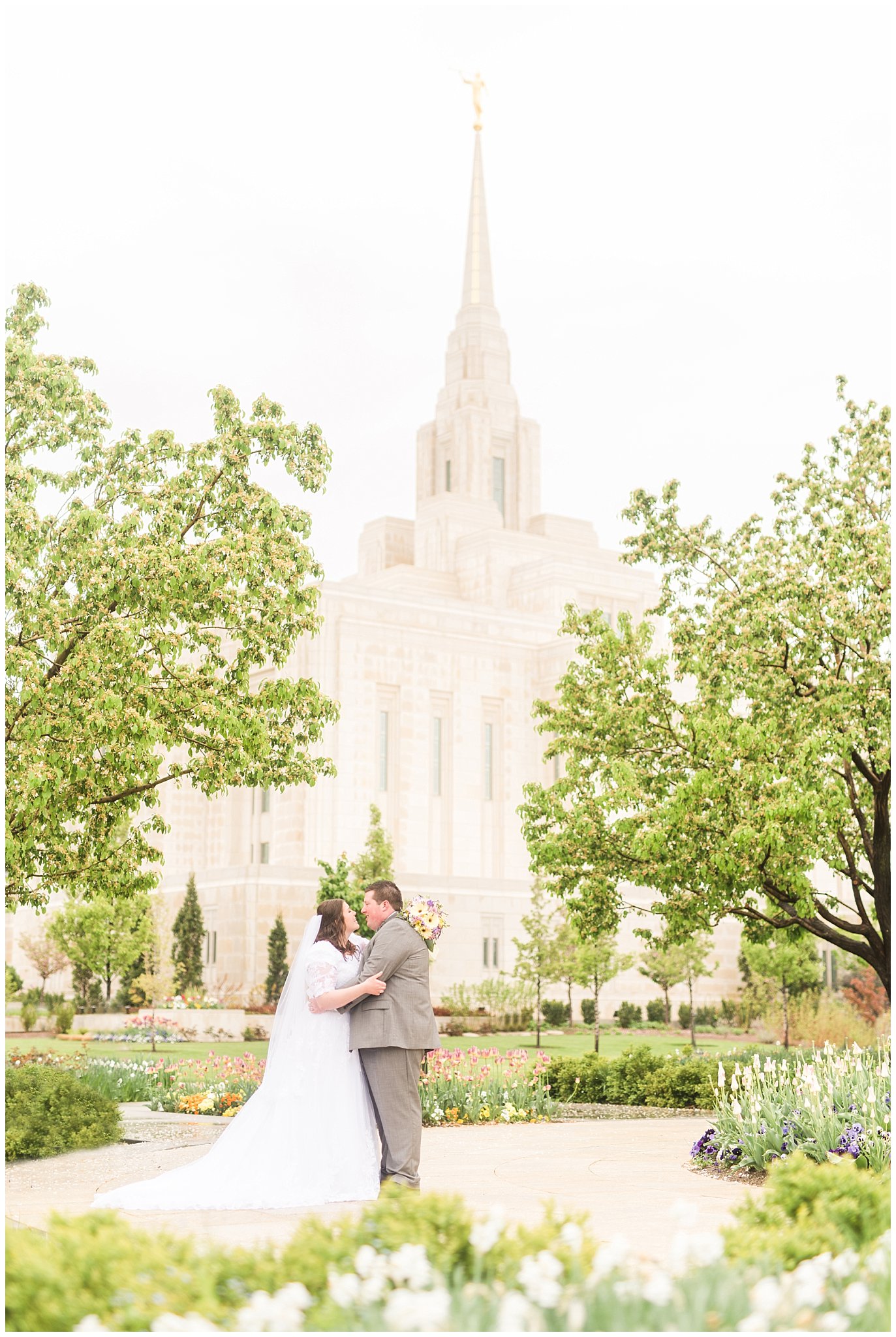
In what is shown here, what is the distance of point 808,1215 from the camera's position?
5.12 metres

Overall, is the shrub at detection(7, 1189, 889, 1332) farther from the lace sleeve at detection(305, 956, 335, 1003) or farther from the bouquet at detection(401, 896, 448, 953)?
the bouquet at detection(401, 896, 448, 953)

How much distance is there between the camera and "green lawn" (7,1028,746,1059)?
2945cm

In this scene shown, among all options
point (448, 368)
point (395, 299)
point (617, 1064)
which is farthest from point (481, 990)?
point (395, 299)

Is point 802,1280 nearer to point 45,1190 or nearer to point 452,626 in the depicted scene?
point 45,1190

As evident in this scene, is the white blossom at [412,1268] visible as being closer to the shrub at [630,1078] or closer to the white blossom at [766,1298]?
the white blossom at [766,1298]

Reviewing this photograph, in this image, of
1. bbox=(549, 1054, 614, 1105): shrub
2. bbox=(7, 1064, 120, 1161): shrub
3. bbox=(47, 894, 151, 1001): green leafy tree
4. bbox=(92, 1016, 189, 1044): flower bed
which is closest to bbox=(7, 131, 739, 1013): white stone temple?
bbox=(47, 894, 151, 1001): green leafy tree

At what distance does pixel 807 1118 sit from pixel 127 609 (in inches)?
274

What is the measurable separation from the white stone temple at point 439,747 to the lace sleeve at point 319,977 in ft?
125

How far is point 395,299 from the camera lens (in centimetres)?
8988

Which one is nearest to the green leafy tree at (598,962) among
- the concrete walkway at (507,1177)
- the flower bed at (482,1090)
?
the flower bed at (482,1090)

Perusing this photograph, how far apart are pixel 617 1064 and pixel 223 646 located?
45696mm

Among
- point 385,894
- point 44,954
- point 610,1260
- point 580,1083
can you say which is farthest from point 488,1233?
point 44,954

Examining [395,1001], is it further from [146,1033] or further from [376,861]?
[376,861]

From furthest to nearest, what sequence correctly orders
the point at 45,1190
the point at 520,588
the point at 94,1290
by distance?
1. the point at 520,588
2. the point at 45,1190
3. the point at 94,1290
